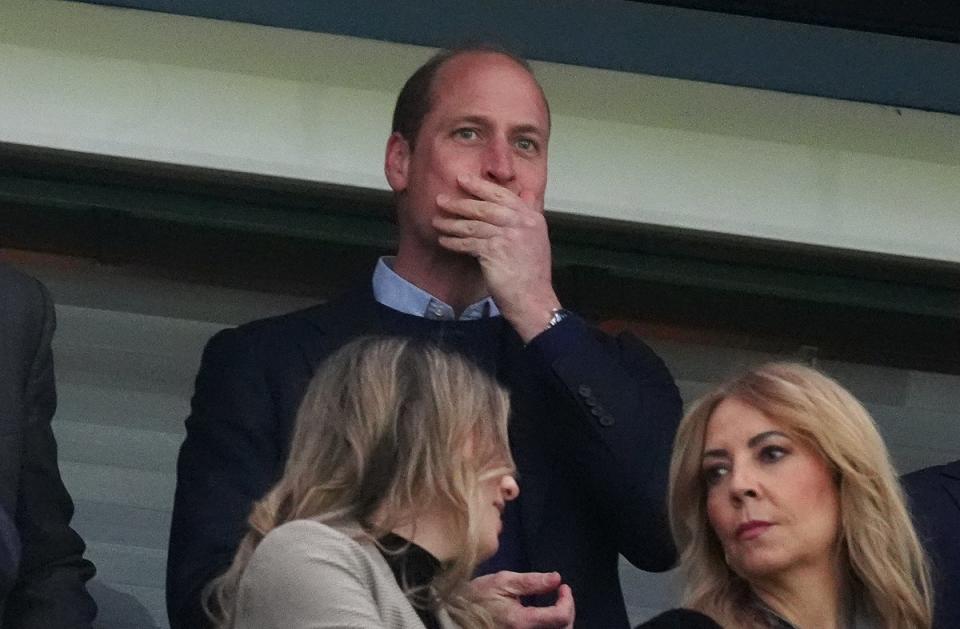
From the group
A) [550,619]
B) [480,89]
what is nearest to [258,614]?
[550,619]

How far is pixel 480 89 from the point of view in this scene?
4.71 meters

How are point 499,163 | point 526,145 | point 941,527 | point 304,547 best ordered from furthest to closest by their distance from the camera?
point 526,145, point 499,163, point 941,527, point 304,547

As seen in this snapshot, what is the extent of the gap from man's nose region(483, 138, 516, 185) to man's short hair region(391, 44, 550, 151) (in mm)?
186

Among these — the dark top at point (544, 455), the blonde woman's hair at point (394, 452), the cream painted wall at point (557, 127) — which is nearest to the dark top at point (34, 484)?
the dark top at point (544, 455)

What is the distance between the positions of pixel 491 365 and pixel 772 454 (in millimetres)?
657

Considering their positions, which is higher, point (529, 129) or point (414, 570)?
point (529, 129)

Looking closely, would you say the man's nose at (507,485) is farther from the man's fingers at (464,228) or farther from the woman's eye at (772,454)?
the man's fingers at (464,228)

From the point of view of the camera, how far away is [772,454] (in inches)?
159

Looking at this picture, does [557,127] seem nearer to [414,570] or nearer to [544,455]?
[544,455]

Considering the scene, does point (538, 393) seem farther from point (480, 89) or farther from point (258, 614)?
point (258, 614)

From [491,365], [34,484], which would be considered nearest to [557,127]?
[491,365]

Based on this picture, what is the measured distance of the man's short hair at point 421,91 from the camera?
476 cm

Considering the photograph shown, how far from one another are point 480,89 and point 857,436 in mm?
1142

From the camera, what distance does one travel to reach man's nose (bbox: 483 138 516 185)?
455cm
